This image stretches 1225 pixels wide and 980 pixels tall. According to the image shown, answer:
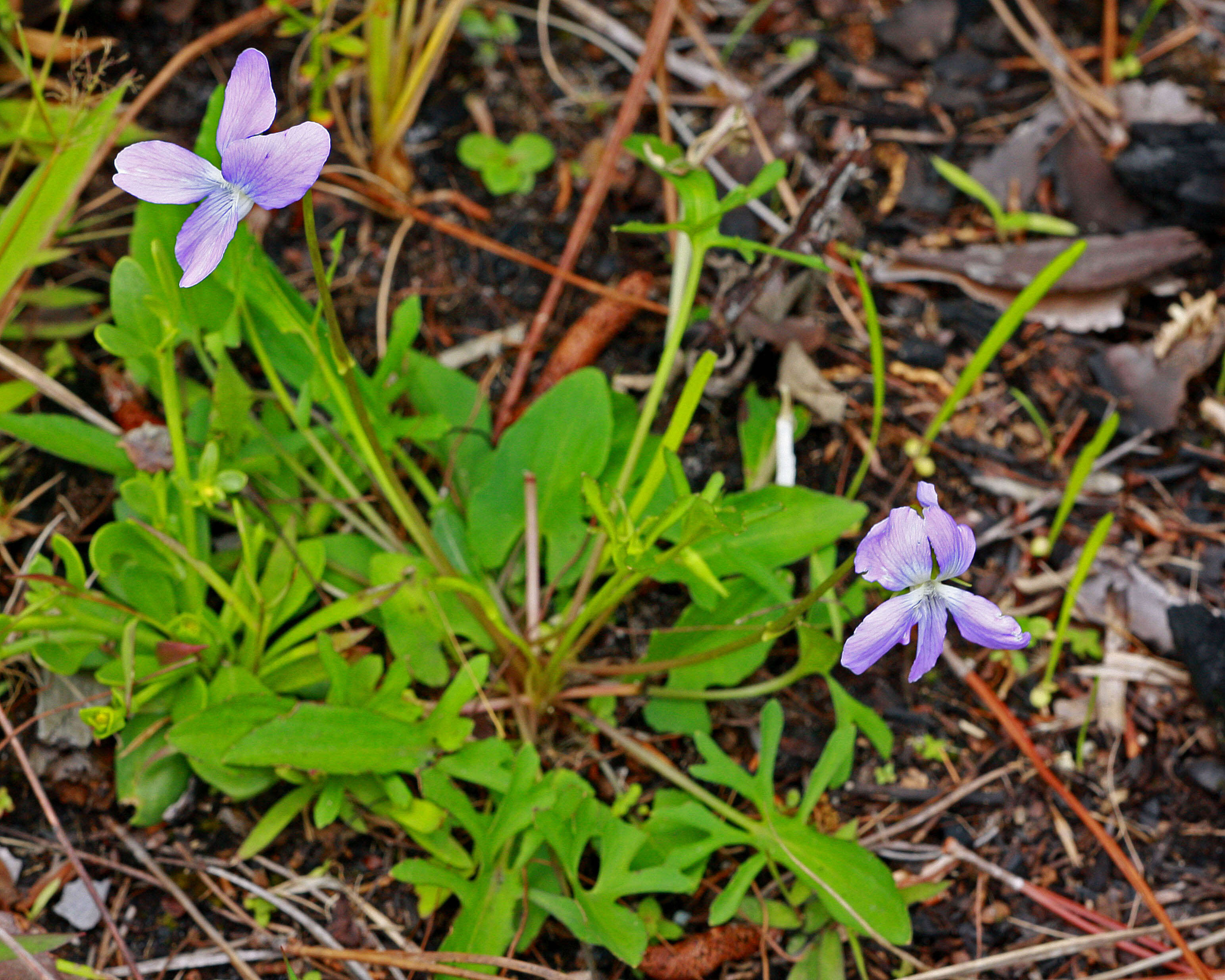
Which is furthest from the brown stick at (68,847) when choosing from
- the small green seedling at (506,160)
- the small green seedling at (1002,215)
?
the small green seedling at (1002,215)

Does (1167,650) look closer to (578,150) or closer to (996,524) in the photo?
(996,524)

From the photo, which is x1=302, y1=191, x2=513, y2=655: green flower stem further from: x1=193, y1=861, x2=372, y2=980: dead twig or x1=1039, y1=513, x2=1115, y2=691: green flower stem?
x1=1039, y1=513, x2=1115, y2=691: green flower stem

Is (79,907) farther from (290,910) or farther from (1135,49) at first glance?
(1135,49)

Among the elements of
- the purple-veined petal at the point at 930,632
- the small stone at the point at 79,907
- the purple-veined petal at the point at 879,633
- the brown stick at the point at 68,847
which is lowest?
the small stone at the point at 79,907

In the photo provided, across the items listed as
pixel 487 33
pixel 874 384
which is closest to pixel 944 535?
pixel 874 384

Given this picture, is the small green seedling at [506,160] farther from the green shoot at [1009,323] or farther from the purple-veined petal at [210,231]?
the purple-veined petal at [210,231]
